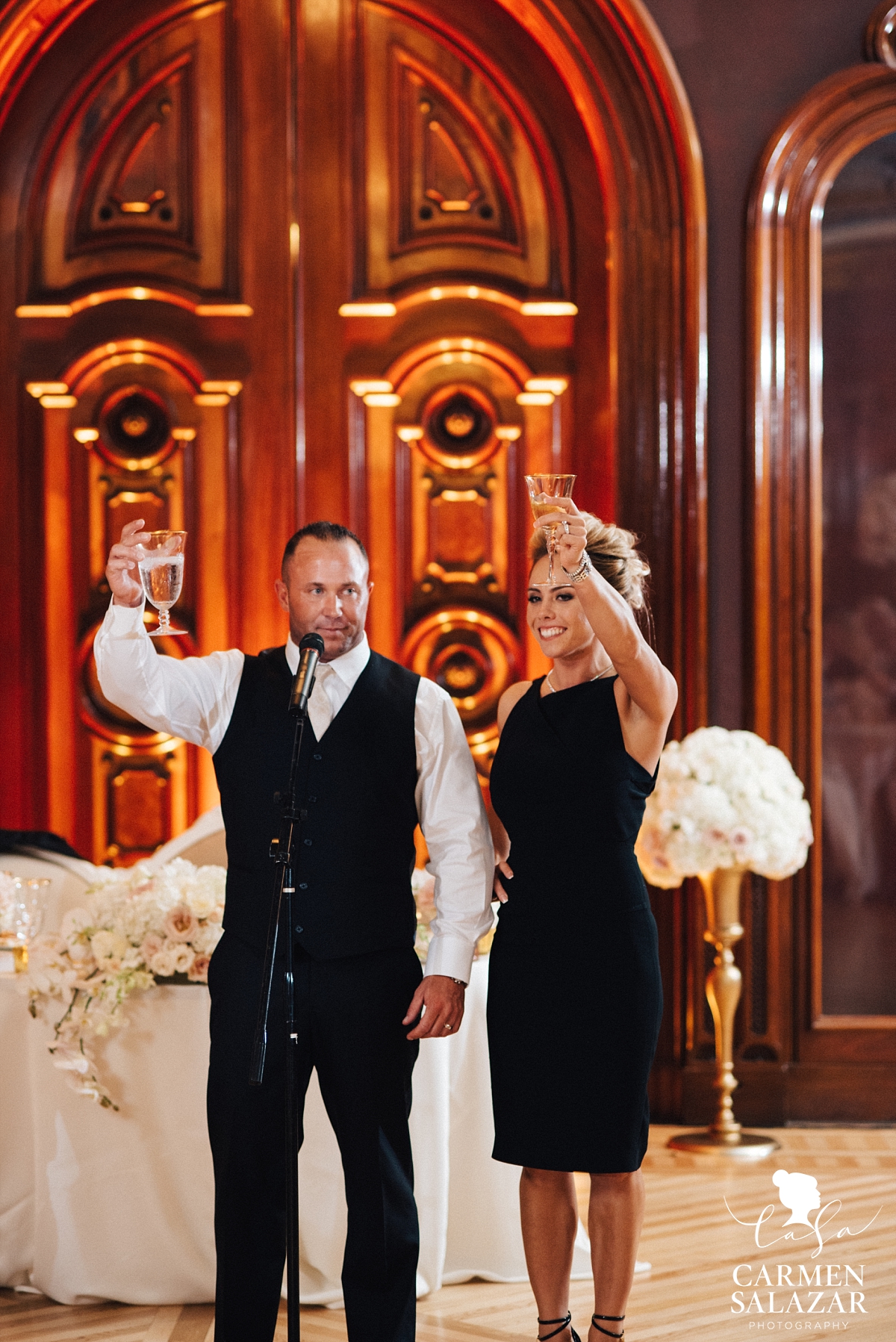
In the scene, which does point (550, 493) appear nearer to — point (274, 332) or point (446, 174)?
point (274, 332)

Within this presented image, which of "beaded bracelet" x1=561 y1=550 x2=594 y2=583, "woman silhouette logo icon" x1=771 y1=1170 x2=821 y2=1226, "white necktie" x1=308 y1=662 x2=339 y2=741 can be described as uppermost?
"beaded bracelet" x1=561 y1=550 x2=594 y2=583

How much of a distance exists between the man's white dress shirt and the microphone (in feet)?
0.91

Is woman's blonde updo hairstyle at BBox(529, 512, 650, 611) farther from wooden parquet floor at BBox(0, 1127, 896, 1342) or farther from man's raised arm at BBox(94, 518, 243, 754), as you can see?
wooden parquet floor at BBox(0, 1127, 896, 1342)

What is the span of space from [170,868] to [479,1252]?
116 centimetres

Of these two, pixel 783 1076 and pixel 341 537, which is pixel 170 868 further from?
pixel 783 1076

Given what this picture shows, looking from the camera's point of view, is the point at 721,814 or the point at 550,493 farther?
the point at 721,814

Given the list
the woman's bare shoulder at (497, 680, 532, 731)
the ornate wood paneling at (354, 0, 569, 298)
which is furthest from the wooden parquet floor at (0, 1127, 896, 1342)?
the ornate wood paneling at (354, 0, 569, 298)

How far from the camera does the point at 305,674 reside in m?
2.12

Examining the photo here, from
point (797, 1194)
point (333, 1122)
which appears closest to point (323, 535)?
point (333, 1122)

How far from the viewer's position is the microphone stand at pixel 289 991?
206cm

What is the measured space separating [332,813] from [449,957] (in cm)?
33

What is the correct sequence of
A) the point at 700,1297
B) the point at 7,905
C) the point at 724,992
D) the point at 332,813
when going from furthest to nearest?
the point at 724,992 → the point at 7,905 → the point at 700,1297 → the point at 332,813

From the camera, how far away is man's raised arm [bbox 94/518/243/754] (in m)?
2.31

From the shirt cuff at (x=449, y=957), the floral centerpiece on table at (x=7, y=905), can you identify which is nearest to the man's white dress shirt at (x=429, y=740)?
the shirt cuff at (x=449, y=957)
